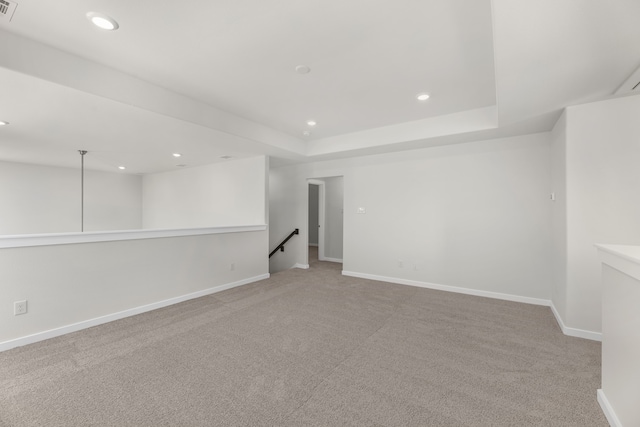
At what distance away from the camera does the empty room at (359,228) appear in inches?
70.4

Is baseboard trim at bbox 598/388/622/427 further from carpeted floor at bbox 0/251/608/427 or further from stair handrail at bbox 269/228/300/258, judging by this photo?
stair handrail at bbox 269/228/300/258

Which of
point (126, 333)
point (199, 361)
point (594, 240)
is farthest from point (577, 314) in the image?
point (126, 333)

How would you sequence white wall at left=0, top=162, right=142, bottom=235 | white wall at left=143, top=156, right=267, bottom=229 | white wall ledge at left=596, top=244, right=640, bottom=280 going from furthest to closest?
white wall at left=0, top=162, right=142, bottom=235 < white wall at left=143, top=156, right=267, bottom=229 < white wall ledge at left=596, top=244, right=640, bottom=280

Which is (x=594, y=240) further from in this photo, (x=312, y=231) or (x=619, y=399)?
(x=312, y=231)

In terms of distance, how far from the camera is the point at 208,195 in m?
6.27

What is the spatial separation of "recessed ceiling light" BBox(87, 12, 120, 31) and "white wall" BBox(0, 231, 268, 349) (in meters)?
2.24

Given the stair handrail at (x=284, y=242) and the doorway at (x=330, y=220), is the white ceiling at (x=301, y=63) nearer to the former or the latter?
the stair handrail at (x=284, y=242)

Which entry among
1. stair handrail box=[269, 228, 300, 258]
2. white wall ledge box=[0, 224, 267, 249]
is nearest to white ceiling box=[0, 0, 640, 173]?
white wall ledge box=[0, 224, 267, 249]

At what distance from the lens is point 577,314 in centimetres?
286

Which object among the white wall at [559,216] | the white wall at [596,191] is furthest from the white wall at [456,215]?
the white wall at [596,191]

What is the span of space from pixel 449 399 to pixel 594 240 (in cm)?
237

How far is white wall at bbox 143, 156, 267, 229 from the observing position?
5348 mm

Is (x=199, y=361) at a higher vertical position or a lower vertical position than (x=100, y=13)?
lower

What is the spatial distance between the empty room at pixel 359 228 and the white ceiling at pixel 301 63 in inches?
0.9
